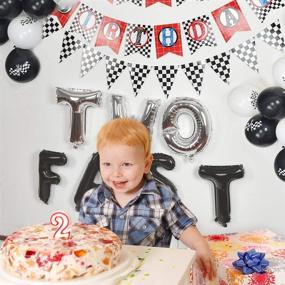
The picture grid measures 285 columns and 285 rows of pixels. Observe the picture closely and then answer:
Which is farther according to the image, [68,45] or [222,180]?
[68,45]

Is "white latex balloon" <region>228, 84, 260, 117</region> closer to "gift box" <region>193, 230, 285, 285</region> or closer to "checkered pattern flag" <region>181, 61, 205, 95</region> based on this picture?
"checkered pattern flag" <region>181, 61, 205, 95</region>

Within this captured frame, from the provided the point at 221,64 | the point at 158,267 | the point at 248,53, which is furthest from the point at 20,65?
the point at 158,267

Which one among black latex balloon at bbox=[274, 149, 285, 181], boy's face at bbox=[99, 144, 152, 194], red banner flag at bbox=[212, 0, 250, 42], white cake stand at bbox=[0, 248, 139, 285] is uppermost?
red banner flag at bbox=[212, 0, 250, 42]

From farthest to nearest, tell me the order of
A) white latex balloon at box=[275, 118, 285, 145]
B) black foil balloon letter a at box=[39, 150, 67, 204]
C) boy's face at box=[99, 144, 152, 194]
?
1. black foil balloon letter a at box=[39, 150, 67, 204]
2. white latex balloon at box=[275, 118, 285, 145]
3. boy's face at box=[99, 144, 152, 194]

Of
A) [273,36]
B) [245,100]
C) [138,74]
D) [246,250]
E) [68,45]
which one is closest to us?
[246,250]

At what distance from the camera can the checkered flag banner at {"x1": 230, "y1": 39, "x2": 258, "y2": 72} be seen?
3168 mm

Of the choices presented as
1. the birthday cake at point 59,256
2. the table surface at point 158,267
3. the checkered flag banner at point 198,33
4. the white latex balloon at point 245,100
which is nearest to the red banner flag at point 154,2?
the checkered flag banner at point 198,33

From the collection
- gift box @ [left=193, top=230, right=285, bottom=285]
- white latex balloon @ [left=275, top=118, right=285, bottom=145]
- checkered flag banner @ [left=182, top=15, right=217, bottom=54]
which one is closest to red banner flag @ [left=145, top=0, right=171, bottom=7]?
checkered flag banner @ [left=182, top=15, right=217, bottom=54]

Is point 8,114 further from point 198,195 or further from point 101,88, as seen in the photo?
point 198,195

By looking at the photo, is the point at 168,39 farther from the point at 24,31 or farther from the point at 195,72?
the point at 24,31

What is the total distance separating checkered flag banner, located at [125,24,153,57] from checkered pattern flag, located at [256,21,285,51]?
0.61 meters

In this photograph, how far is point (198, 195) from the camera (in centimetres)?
338

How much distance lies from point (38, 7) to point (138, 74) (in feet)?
2.20

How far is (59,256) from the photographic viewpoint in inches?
54.4
